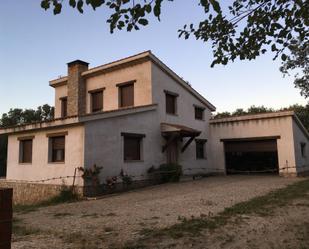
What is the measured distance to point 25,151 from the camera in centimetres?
1689

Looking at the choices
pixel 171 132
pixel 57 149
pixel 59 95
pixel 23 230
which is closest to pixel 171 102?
pixel 171 132

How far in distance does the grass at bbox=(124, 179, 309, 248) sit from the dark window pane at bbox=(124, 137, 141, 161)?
745 centimetres

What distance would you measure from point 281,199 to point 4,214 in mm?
9503

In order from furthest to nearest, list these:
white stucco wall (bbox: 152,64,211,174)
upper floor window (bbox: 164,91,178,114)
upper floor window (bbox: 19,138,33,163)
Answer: upper floor window (bbox: 164,91,178,114) < white stucco wall (bbox: 152,64,211,174) < upper floor window (bbox: 19,138,33,163)

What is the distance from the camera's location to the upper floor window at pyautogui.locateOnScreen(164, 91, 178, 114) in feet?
66.8

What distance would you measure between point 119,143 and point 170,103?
21.6 ft

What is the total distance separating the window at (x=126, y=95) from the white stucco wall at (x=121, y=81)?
275 mm

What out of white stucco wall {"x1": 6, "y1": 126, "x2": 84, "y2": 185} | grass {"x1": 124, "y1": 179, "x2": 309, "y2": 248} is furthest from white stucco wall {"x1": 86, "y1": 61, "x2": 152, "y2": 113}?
grass {"x1": 124, "y1": 179, "x2": 309, "y2": 248}

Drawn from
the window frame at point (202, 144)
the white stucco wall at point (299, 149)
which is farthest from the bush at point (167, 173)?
the white stucco wall at point (299, 149)

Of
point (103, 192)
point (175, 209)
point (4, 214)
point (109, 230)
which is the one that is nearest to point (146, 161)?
point (103, 192)

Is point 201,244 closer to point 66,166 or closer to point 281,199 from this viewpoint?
point 281,199

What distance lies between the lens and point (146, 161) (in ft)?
56.8

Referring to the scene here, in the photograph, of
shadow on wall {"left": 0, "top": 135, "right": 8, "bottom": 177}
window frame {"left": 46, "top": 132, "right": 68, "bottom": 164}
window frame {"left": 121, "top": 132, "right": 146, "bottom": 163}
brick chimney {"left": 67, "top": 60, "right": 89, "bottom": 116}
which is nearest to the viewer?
Answer: window frame {"left": 46, "top": 132, "right": 68, "bottom": 164}

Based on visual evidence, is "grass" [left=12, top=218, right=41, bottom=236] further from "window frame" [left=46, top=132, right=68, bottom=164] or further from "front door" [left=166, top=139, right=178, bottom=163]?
"front door" [left=166, top=139, right=178, bottom=163]
